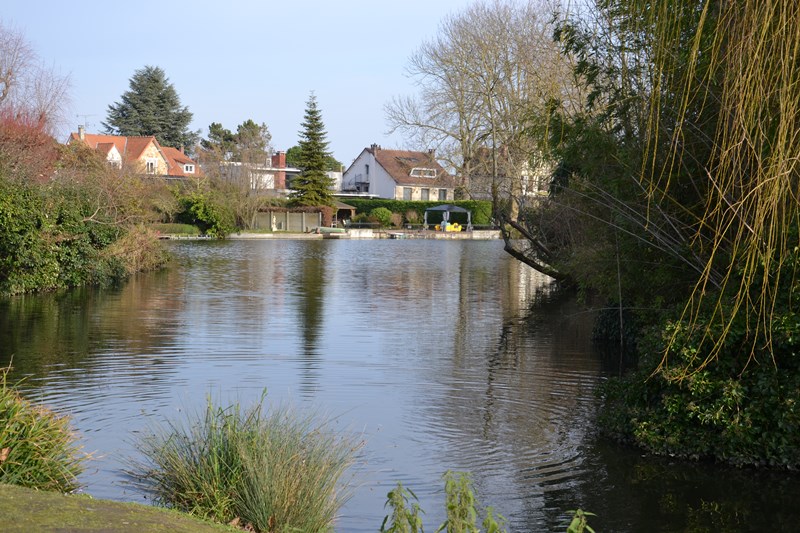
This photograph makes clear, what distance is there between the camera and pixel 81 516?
5.35 metres

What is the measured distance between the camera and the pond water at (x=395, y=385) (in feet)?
29.2

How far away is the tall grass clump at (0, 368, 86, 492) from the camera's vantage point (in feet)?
21.9

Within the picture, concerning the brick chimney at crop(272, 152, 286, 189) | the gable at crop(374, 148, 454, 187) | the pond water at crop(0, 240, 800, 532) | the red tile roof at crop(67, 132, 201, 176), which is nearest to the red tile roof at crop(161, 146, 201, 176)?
the red tile roof at crop(67, 132, 201, 176)

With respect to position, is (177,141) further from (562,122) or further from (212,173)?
(562,122)

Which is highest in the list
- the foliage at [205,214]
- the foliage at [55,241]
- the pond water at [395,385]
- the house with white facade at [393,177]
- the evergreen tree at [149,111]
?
the evergreen tree at [149,111]

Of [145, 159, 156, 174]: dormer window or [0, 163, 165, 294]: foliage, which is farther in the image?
[145, 159, 156, 174]: dormer window

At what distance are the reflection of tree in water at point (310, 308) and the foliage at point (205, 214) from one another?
16.6 meters

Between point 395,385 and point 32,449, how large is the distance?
7640 millimetres

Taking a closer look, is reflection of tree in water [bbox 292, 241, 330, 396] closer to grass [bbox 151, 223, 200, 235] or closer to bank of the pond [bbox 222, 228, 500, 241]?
grass [bbox 151, 223, 200, 235]

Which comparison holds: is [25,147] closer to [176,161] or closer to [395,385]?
[395,385]

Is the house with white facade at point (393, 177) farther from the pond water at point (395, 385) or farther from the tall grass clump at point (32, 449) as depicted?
the tall grass clump at point (32, 449)

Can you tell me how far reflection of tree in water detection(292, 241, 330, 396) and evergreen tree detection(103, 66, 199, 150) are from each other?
191ft

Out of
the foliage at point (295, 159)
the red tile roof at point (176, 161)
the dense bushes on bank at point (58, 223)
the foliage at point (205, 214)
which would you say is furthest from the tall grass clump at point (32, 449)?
the foliage at point (295, 159)

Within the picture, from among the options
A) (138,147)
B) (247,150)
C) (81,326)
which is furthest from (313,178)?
(81,326)
